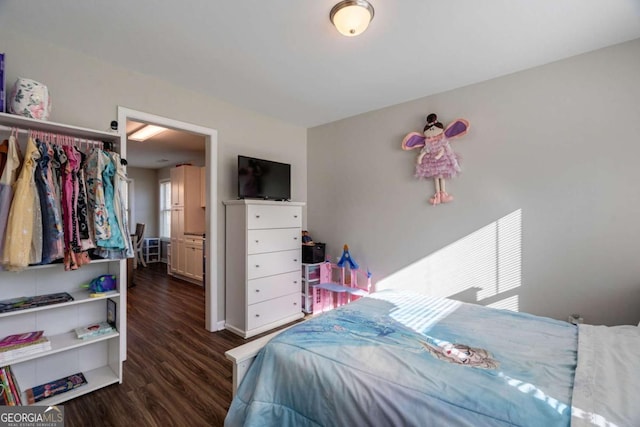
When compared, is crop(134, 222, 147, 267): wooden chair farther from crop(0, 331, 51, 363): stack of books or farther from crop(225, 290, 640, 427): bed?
crop(225, 290, 640, 427): bed

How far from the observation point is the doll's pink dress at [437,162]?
273 cm

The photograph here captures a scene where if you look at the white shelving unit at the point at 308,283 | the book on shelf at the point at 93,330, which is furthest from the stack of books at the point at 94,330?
Result: the white shelving unit at the point at 308,283

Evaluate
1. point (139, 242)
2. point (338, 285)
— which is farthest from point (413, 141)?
point (139, 242)

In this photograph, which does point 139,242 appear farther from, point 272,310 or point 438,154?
point 438,154

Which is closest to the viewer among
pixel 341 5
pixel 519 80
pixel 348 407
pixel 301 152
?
pixel 348 407

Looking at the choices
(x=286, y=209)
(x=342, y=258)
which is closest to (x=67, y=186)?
(x=286, y=209)

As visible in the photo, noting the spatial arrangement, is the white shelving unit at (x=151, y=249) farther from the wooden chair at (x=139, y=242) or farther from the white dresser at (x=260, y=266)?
the white dresser at (x=260, y=266)

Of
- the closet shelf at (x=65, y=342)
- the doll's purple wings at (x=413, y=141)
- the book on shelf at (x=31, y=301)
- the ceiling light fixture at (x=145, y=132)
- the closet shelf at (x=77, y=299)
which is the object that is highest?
the ceiling light fixture at (x=145, y=132)

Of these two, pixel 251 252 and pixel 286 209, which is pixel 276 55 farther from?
pixel 251 252

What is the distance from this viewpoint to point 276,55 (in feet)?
7.25

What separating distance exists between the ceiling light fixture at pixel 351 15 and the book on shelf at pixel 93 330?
265 cm

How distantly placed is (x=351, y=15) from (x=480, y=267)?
2.30m

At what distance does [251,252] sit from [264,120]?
169 centimetres

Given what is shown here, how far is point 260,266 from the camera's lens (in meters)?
3.02
